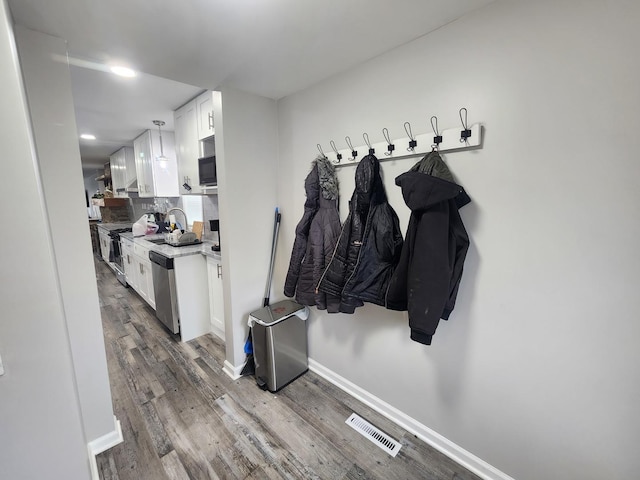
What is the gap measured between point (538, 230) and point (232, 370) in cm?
226

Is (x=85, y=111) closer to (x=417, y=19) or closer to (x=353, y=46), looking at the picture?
(x=353, y=46)

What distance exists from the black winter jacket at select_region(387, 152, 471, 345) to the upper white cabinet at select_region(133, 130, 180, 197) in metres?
3.76

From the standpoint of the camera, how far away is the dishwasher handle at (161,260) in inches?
101

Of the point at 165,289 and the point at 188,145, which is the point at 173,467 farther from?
the point at 188,145

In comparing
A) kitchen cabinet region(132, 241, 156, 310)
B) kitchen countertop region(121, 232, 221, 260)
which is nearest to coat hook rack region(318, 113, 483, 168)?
kitchen countertop region(121, 232, 221, 260)

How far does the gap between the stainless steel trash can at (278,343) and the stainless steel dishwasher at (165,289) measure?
1.07 metres

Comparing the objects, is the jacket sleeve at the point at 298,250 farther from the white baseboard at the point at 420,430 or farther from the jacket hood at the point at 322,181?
the white baseboard at the point at 420,430

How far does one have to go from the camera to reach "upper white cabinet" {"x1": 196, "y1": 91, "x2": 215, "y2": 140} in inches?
99.5

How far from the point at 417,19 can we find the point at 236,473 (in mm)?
2467

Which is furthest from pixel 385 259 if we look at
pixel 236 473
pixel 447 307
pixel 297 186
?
pixel 236 473

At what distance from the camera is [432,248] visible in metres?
1.21

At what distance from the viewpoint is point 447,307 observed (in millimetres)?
1315

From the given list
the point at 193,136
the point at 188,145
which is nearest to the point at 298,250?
the point at 193,136

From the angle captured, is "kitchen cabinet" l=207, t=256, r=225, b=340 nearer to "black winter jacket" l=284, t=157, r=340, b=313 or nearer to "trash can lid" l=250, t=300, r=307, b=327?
"trash can lid" l=250, t=300, r=307, b=327
